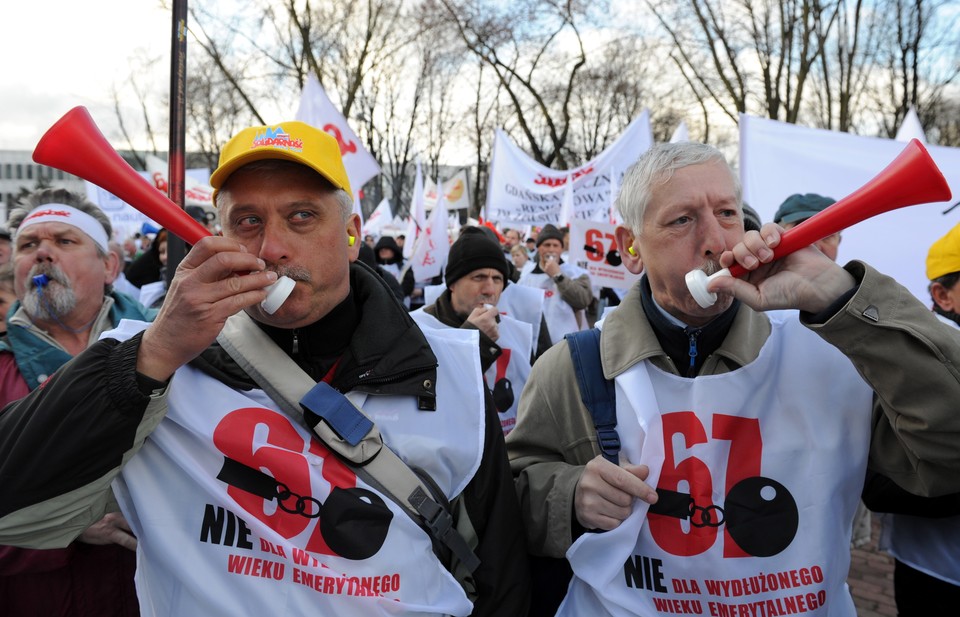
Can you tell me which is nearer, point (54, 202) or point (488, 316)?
point (54, 202)

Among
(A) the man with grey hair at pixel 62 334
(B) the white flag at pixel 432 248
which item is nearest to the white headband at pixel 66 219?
(A) the man with grey hair at pixel 62 334

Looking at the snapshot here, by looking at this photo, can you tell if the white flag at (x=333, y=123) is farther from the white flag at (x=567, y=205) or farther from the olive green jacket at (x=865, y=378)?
the olive green jacket at (x=865, y=378)

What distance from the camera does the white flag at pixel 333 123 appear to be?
684 cm

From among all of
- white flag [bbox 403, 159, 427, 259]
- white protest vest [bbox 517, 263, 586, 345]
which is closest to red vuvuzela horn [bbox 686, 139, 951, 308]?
white protest vest [bbox 517, 263, 586, 345]

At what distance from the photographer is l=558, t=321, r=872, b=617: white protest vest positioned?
165cm

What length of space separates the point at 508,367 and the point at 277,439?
2.64 metres

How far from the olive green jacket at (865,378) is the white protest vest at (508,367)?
1.98m

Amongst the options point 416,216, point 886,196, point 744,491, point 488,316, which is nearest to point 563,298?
point 488,316

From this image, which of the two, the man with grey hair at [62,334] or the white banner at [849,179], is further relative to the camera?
the white banner at [849,179]

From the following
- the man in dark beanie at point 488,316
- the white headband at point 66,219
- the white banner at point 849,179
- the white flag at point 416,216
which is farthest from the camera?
the white flag at point 416,216

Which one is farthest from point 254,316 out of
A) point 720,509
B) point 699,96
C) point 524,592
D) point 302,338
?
point 699,96

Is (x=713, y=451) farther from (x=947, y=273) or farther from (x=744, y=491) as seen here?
(x=947, y=273)

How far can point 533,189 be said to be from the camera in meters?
11.1

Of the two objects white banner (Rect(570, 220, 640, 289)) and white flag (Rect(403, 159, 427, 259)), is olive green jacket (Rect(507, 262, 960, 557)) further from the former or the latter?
white flag (Rect(403, 159, 427, 259))
